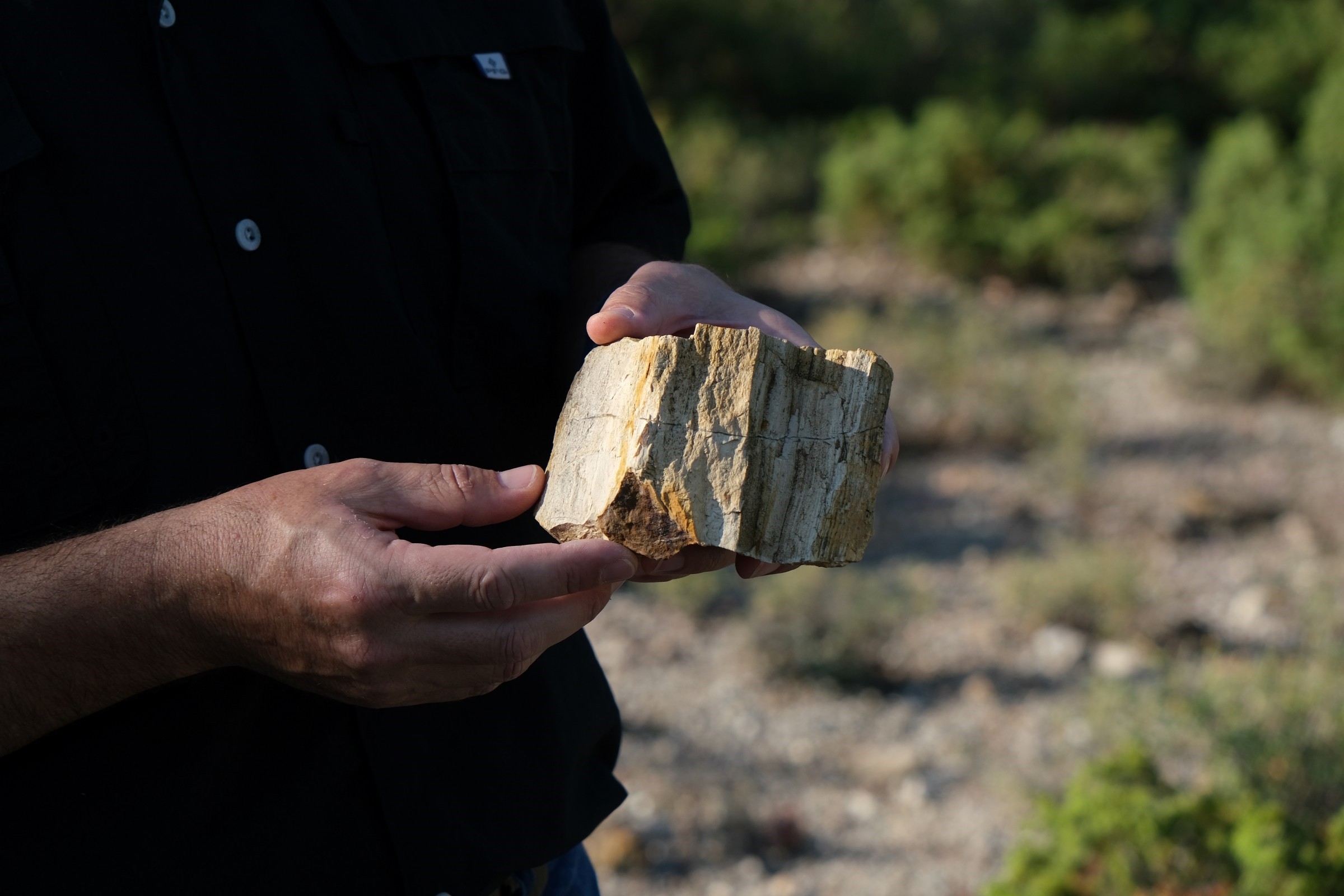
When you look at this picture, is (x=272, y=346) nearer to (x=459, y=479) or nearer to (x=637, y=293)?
(x=459, y=479)

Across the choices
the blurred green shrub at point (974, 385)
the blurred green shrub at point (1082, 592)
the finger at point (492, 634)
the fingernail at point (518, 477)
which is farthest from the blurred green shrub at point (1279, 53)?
the finger at point (492, 634)

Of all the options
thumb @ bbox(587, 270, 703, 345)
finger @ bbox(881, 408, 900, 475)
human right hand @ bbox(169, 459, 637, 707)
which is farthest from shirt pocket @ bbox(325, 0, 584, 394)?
finger @ bbox(881, 408, 900, 475)

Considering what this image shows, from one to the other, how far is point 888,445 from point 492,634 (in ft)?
2.01

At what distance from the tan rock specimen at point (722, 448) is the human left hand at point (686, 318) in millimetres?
34

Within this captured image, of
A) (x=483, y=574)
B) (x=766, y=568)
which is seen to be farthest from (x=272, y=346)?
(x=766, y=568)

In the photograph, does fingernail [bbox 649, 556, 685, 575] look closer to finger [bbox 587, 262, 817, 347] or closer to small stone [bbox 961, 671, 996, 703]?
finger [bbox 587, 262, 817, 347]

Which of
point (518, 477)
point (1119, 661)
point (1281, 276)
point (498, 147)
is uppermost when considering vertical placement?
point (498, 147)

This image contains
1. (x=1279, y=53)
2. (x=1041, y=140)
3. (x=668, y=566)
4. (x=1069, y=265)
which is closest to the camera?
(x=668, y=566)

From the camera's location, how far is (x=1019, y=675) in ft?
12.9

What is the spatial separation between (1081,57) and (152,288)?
13538mm

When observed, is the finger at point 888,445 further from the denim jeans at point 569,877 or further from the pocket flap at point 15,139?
the pocket flap at point 15,139

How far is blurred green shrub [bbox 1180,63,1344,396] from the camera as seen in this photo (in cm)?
585

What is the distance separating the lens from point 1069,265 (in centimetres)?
765

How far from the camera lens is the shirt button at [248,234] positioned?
3.91 feet
